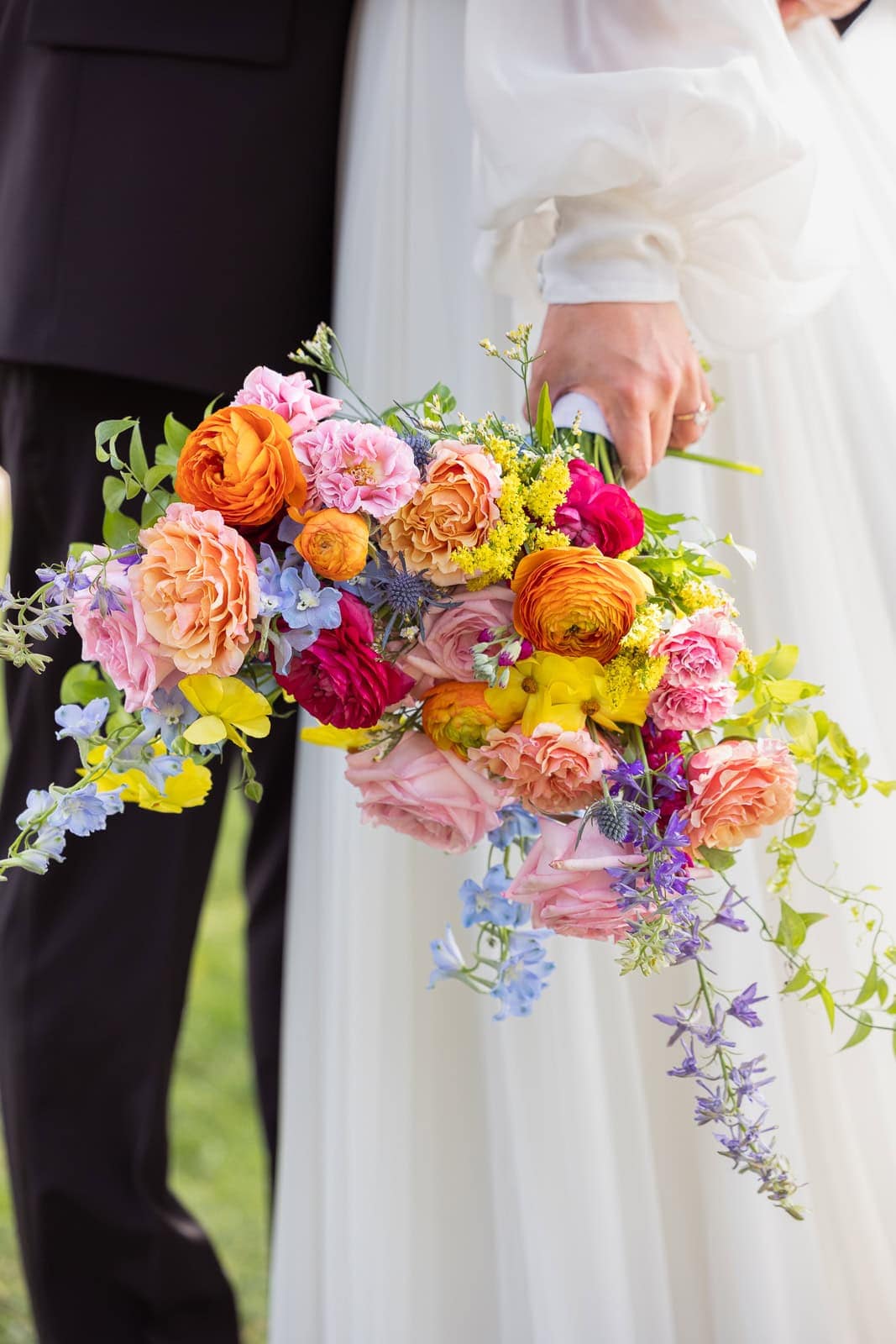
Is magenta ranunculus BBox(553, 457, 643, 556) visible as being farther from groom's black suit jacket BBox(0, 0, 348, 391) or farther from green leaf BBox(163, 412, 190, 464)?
groom's black suit jacket BBox(0, 0, 348, 391)

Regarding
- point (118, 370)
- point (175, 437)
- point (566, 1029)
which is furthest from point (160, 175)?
point (566, 1029)

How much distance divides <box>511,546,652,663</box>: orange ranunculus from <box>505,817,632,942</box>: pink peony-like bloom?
0.11 metres

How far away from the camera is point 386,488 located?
2.25ft

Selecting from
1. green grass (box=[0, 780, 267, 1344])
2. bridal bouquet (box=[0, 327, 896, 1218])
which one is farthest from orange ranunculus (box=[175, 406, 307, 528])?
green grass (box=[0, 780, 267, 1344])

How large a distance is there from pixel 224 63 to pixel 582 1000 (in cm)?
88

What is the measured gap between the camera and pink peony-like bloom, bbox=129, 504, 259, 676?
65 cm

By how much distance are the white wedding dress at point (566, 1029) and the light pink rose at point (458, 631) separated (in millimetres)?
427

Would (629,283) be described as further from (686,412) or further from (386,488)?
(386,488)

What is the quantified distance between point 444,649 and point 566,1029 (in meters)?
0.48

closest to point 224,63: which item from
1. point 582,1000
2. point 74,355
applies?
point 74,355

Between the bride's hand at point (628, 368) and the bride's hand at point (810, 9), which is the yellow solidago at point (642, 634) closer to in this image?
the bride's hand at point (628, 368)

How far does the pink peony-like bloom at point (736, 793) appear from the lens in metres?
0.71

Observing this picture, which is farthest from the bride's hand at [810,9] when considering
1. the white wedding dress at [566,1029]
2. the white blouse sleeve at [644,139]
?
the white blouse sleeve at [644,139]

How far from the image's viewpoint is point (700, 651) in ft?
2.34
